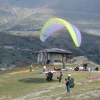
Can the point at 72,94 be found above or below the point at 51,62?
below

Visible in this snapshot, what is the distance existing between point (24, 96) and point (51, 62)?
1688 inches

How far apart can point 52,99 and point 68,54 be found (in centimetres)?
5077

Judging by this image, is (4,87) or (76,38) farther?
(4,87)

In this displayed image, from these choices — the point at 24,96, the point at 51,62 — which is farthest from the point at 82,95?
the point at 51,62

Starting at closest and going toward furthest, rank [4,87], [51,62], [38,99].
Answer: [38,99], [4,87], [51,62]

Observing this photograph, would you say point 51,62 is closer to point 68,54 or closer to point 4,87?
point 68,54

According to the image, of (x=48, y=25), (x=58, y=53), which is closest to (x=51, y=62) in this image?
(x=58, y=53)

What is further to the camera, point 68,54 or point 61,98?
point 68,54

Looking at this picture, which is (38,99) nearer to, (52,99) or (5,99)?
(52,99)

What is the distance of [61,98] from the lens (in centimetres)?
2522

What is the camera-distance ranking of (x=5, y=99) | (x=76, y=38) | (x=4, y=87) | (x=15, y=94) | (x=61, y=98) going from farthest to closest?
1. (x=4, y=87)
2. (x=76, y=38)
3. (x=15, y=94)
4. (x=5, y=99)
5. (x=61, y=98)

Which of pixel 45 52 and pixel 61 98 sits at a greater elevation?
pixel 45 52

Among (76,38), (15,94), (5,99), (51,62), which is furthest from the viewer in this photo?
(51,62)

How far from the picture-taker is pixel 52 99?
2573cm
